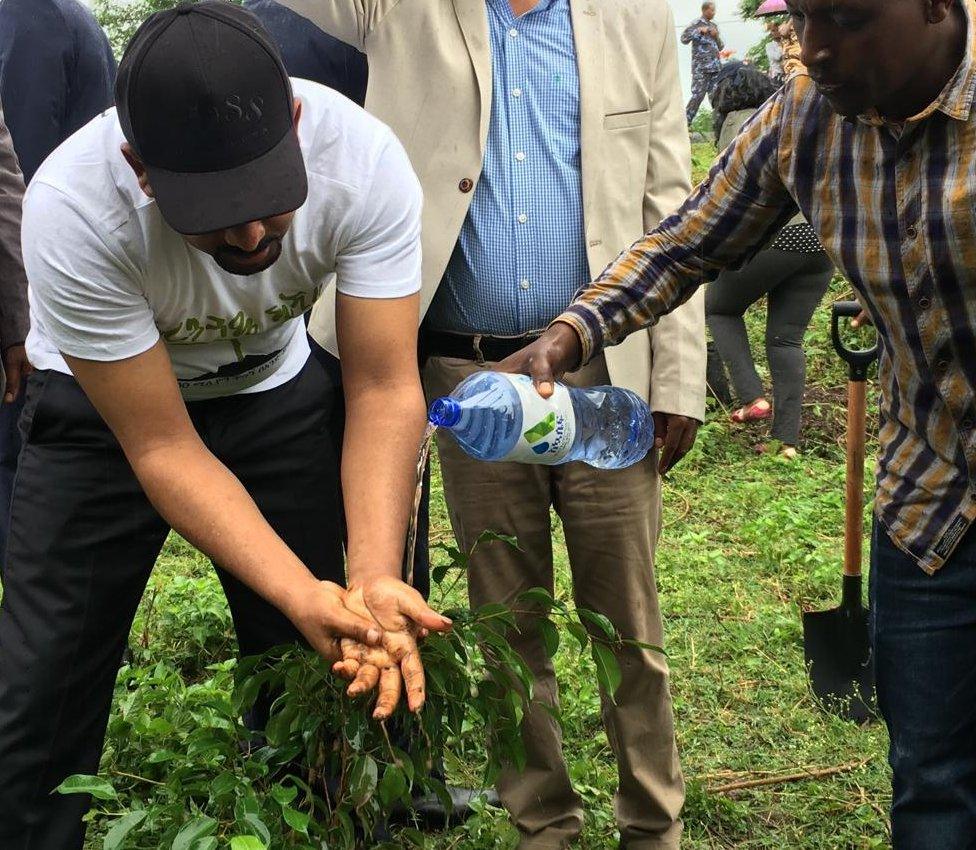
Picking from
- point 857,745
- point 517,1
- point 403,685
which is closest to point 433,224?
point 517,1

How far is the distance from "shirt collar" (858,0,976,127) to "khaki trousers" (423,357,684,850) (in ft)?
3.75

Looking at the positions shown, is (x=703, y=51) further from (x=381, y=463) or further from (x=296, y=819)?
(x=296, y=819)

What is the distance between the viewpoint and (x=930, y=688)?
2.04m

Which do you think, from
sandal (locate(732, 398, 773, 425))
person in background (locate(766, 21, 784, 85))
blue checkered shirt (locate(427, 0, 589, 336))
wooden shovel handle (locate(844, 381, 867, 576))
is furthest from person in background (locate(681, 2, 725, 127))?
blue checkered shirt (locate(427, 0, 589, 336))

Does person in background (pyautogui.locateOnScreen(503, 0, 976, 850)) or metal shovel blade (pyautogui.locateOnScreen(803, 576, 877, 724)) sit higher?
person in background (pyautogui.locateOnScreen(503, 0, 976, 850))

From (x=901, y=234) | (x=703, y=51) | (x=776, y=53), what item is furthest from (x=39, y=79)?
(x=703, y=51)

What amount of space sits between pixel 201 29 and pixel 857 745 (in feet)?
8.72

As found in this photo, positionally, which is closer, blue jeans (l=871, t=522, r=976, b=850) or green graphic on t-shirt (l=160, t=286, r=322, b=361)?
blue jeans (l=871, t=522, r=976, b=850)

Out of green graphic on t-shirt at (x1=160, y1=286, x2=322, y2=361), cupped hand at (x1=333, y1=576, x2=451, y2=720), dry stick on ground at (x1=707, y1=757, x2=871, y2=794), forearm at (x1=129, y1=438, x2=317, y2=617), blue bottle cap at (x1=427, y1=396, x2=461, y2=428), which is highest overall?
green graphic on t-shirt at (x1=160, y1=286, x2=322, y2=361)

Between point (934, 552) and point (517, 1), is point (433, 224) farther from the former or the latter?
point (934, 552)

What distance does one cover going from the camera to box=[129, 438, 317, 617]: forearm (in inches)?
84.4

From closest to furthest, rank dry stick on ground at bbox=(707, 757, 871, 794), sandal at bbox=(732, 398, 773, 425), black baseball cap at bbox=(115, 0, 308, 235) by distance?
black baseball cap at bbox=(115, 0, 308, 235)
dry stick on ground at bbox=(707, 757, 871, 794)
sandal at bbox=(732, 398, 773, 425)

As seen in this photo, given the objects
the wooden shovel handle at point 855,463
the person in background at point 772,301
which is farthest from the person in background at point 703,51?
the wooden shovel handle at point 855,463

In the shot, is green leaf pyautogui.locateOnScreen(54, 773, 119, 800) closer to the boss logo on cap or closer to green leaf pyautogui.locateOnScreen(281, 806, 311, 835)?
green leaf pyautogui.locateOnScreen(281, 806, 311, 835)
